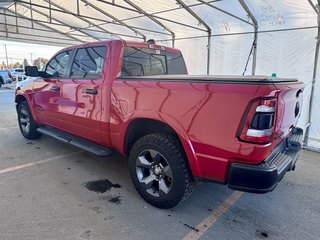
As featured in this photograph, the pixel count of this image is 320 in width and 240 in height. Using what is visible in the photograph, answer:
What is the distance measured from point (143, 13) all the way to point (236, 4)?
3.44m

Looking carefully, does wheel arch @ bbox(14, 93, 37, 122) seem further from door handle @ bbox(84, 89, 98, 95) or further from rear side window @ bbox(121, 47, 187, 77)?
rear side window @ bbox(121, 47, 187, 77)

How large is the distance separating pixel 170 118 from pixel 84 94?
151 centimetres

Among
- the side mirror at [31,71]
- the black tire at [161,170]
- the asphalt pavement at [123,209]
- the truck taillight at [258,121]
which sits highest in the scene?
the side mirror at [31,71]

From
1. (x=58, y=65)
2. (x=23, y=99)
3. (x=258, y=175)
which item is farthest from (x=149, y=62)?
(x=23, y=99)

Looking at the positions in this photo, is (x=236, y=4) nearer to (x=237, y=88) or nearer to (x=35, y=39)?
(x=237, y=88)

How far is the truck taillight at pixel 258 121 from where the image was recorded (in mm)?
1917

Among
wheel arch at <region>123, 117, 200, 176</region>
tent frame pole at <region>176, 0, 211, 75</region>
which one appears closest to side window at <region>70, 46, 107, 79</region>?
wheel arch at <region>123, 117, 200, 176</region>

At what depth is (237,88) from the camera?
1.99m

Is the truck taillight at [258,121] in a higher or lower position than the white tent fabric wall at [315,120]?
higher

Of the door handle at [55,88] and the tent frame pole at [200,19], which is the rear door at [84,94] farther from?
the tent frame pole at [200,19]

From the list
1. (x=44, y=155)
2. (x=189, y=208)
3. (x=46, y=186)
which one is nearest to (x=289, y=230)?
(x=189, y=208)

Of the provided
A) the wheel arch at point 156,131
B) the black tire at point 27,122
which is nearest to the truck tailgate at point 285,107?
the wheel arch at point 156,131

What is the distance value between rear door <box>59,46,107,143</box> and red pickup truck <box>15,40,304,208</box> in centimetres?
1

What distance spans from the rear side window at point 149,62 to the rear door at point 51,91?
125 cm
